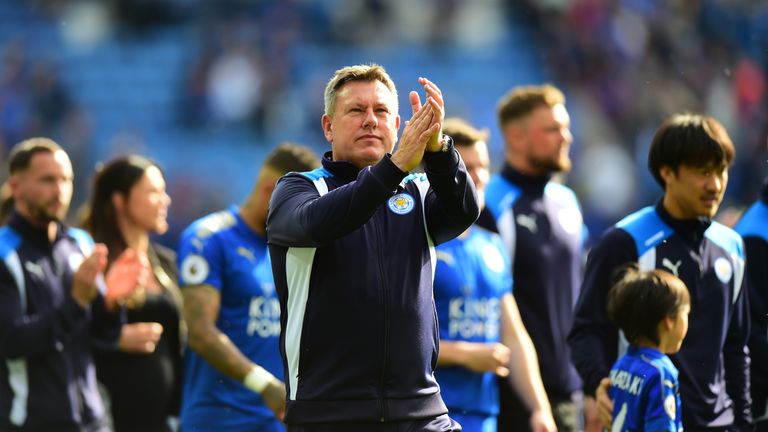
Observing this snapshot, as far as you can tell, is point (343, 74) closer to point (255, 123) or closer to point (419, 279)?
point (419, 279)

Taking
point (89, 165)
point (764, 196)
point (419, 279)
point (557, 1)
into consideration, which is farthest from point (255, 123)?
point (419, 279)

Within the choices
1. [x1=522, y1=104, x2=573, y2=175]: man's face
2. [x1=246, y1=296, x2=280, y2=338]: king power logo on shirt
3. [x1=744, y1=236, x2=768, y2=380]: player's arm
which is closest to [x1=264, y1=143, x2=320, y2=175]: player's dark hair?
[x1=246, y1=296, x2=280, y2=338]: king power logo on shirt

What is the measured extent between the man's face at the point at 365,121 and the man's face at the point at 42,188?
3.14 m

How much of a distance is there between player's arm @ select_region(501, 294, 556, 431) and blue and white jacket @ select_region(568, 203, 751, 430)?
Result: 0.95 metres

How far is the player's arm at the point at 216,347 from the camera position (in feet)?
22.8

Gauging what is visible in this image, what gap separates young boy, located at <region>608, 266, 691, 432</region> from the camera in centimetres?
572

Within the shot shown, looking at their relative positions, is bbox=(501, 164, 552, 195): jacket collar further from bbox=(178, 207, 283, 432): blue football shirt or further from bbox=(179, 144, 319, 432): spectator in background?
bbox=(178, 207, 283, 432): blue football shirt

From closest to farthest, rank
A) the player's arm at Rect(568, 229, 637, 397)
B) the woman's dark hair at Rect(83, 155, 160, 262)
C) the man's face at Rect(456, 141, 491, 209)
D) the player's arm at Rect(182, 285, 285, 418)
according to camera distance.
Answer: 1. the player's arm at Rect(568, 229, 637, 397)
2. the player's arm at Rect(182, 285, 285, 418)
3. the man's face at Rect(456, 141, 491, 209)
4. the woman's dark hair at Rect(83, 155, 160, 262)

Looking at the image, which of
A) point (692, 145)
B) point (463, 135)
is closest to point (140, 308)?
point (463, 135)

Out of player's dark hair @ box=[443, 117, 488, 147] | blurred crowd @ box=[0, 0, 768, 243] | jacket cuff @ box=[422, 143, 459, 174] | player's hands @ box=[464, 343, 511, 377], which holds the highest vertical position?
blurred crowd @ box=[0, 0, 768, 243]

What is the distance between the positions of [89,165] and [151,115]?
1.45 meters

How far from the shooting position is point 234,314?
7.43 m

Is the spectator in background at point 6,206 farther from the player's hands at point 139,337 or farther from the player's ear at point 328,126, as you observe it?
the player's ear at point 328,126

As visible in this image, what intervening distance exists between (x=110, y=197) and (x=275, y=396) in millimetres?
2444
